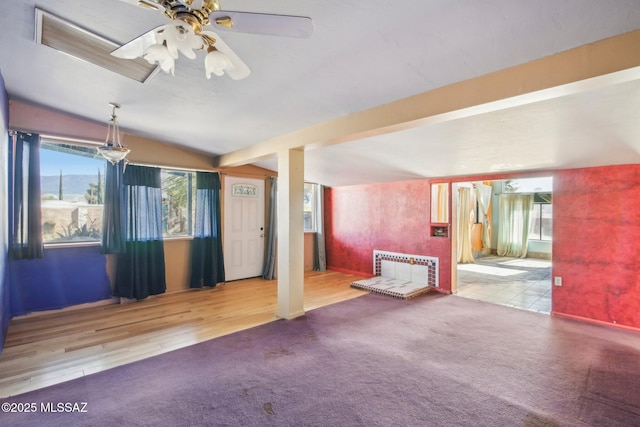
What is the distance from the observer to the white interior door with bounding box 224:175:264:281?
5.50 m

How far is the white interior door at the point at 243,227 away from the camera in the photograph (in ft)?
18.0

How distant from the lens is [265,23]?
48.7 inches

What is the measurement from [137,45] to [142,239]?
372 centimetres

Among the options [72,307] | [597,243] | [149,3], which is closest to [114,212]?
[72,307]

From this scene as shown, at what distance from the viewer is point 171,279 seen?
4.84 meters

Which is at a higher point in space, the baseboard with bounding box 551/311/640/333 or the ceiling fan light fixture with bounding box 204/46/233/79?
the ceiling fan light fixture with bounding box 204/46/233/79

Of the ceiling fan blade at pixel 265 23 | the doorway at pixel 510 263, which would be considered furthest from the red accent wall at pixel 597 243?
the ceiling fan blade at pixel 265 23

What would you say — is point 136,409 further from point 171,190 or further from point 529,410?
point 171,190

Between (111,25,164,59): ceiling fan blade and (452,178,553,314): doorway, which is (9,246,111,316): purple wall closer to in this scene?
→ (111,25,164,59): ceiling fan blade

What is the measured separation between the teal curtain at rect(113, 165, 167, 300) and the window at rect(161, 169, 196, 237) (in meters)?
0.34

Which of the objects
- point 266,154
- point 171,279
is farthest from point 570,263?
point 171,279

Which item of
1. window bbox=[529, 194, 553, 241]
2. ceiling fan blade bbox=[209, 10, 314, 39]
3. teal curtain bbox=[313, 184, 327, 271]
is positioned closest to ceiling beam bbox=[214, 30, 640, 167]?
ceiling fan blade bbox=[209, 10, 314, 39]

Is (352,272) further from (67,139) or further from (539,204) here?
(539,204)

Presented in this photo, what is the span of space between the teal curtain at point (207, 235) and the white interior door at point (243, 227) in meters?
0.25
